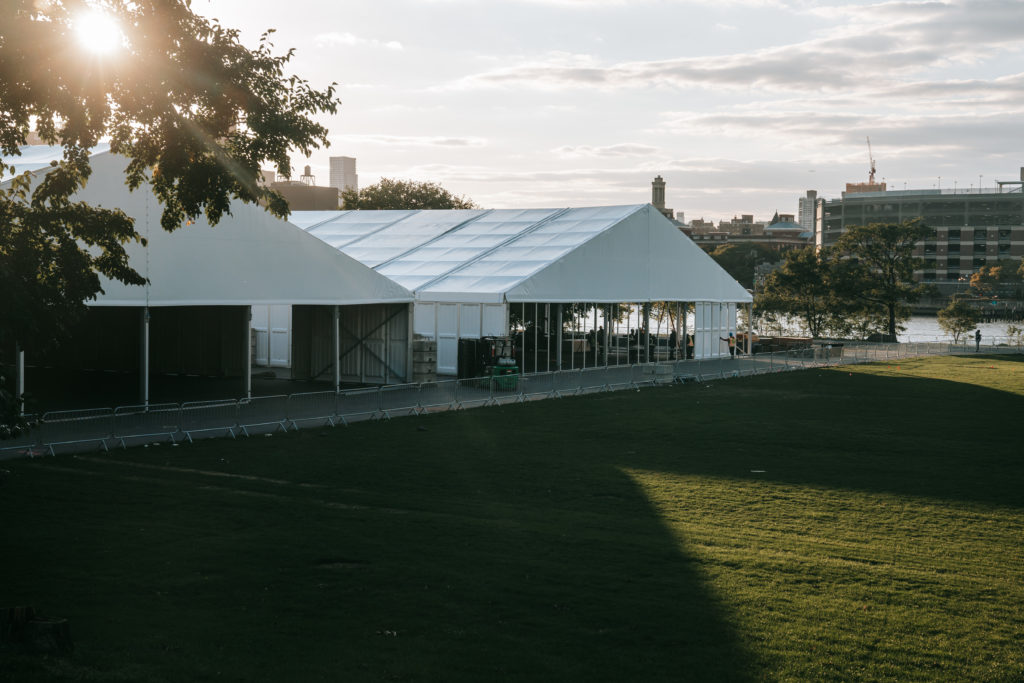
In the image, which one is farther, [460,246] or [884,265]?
[884,265]

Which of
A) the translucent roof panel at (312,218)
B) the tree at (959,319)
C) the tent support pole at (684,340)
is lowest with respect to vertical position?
the tent support pole at (684,340)

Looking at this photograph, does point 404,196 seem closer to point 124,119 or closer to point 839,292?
point 839,292

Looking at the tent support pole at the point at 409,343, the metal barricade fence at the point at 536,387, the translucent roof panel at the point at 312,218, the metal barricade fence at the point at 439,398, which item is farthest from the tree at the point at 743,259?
the metal barricade fence at the point at 439,398

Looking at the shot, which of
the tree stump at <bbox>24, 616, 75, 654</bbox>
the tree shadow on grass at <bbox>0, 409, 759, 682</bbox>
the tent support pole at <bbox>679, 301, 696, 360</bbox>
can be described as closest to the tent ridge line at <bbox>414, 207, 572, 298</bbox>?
the tent support pole at <bbox>679, 301, 696, 360</bbox>

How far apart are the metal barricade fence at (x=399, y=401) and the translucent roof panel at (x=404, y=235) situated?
40.2 ft

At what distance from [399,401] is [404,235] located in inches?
725

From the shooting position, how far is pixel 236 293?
2708cm

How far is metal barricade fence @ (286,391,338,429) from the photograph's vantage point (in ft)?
81.8

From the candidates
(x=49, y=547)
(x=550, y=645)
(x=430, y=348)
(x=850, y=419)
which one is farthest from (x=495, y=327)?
(x=550, y=645)

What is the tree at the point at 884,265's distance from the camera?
6856cm

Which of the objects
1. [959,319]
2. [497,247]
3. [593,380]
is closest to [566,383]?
[593,380]

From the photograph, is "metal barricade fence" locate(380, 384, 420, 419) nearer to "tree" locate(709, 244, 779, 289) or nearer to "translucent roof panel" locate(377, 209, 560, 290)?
"translucent roof panel" locate(377, 209, 560, 290)

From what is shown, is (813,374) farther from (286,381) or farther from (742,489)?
(742,489)

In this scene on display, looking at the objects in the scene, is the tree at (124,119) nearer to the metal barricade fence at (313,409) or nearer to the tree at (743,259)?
the metal barricade fence at (313,409)
